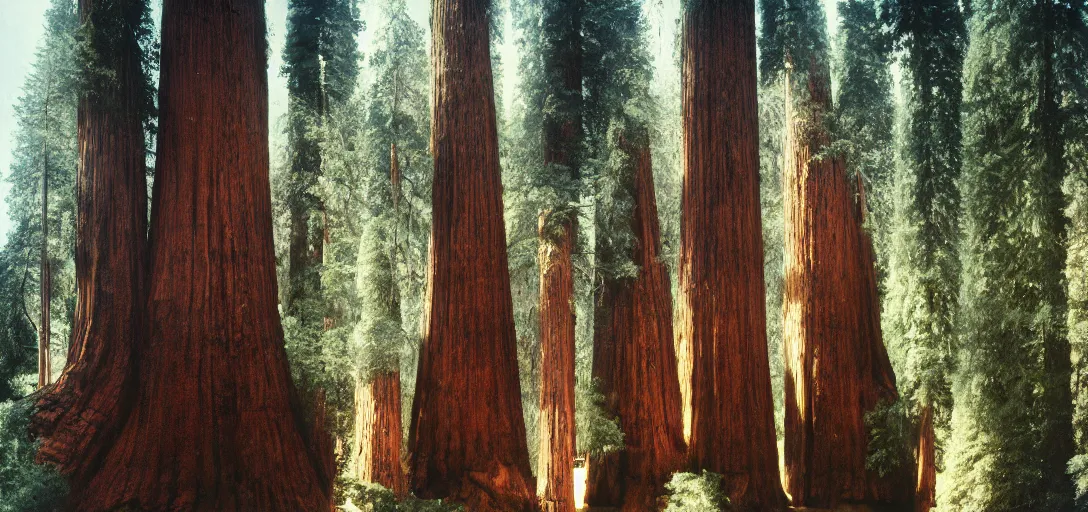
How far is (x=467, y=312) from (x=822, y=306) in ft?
13.2

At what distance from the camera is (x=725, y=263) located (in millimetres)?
8531

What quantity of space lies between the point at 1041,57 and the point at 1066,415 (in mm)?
3268

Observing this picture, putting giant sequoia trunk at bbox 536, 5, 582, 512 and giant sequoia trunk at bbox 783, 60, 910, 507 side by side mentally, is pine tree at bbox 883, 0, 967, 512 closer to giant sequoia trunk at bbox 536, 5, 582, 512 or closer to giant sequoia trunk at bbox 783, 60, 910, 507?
giant sequoia trunk at bbox 783, 60, 910, 507

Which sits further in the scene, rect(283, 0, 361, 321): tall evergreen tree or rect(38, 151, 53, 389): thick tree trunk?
rect(38, 151, 53, 389): thick tree trunk

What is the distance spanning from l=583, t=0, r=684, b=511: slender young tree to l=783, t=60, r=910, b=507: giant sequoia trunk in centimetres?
147

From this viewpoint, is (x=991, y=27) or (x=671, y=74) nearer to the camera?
(x=991, y=27)

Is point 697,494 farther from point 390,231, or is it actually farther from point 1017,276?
point 390,231

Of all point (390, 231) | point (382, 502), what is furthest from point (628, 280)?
point (382, 502)

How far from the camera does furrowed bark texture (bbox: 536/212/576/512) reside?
7.77 metres

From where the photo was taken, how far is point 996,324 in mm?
7316

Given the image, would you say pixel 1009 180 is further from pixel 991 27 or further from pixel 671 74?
pixel 671 74

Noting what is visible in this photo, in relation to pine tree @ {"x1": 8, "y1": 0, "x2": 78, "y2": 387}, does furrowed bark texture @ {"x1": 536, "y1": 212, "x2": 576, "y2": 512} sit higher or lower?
lower

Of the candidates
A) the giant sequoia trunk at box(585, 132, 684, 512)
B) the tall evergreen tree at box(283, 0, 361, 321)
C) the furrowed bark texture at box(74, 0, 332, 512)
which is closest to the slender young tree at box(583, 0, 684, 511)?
the giant sequoia trunk at box(585, 132, 684, 512)

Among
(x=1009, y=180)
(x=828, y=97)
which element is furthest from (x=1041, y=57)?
(x=828, y=97)
